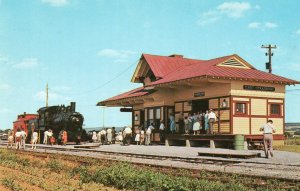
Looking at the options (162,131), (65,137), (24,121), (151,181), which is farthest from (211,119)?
(24,121)

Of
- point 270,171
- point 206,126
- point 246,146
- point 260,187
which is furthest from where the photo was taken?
point 206,126

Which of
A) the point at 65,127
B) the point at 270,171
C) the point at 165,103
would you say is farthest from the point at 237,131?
the point at 65,127

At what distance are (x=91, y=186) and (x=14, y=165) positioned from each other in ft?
24.5

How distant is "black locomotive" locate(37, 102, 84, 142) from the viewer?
115 feet

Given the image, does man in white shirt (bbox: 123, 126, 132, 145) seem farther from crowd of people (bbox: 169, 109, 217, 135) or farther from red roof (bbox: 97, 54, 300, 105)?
crowd of people (bbox: 169, 109, 217, 135)

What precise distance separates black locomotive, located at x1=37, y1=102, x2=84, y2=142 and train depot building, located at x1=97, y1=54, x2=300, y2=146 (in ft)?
19.1

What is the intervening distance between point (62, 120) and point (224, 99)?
14818 millimetres

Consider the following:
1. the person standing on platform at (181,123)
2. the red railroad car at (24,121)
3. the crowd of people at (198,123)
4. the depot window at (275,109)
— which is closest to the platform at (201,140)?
the crowd of people at (198,123)

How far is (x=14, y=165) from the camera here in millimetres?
17781

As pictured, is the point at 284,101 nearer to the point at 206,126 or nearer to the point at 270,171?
the point at 206,126

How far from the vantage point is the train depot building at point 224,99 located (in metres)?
25.5

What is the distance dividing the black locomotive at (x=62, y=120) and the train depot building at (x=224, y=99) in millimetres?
5828

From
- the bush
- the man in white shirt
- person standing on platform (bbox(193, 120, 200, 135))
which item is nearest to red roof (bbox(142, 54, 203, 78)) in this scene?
the man in white shirt

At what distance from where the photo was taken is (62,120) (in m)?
35.1
